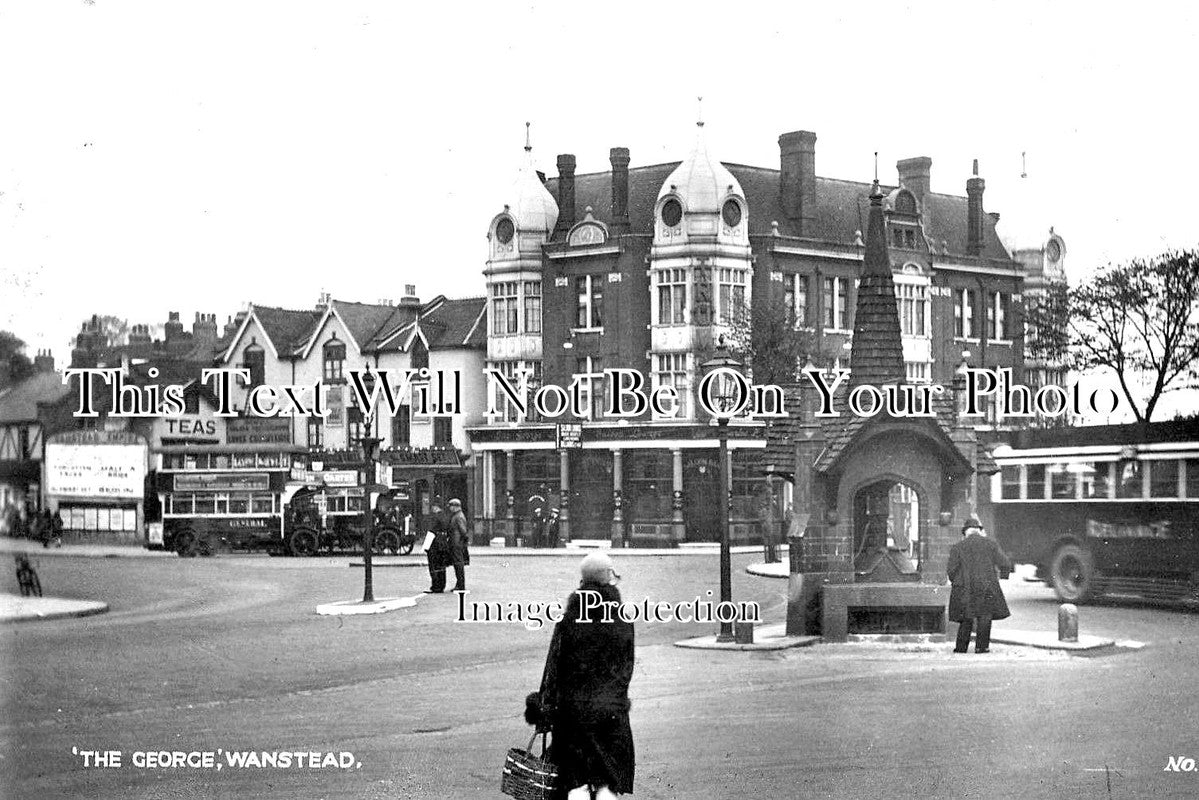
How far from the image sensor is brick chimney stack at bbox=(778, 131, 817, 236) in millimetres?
12422

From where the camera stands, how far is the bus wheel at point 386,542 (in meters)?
12.5

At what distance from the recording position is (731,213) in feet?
43.3

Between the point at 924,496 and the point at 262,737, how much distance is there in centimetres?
→ 766

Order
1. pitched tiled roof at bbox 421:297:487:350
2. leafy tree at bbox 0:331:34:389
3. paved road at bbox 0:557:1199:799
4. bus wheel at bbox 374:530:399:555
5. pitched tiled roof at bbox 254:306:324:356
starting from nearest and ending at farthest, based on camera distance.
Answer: paved road at bbox 0:557:1199:799
leafy tree at bbox 0:331:34:389
pitched tiled roof at bbox 254:306:324:356
pitched tiled roof at bbox 421:297:487:350
bus wheel at bbox 374:530:399:555

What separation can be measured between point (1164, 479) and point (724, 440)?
18.2ft

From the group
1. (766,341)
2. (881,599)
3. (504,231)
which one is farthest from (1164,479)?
(504,231)

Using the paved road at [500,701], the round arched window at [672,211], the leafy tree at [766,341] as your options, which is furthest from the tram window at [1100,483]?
the round arched window at [672,211]

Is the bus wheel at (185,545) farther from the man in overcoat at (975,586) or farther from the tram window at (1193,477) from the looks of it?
the tram window at (1193,477)

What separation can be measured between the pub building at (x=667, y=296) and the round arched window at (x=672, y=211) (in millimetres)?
20

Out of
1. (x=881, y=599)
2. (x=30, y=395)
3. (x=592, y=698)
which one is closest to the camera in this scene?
(x=592, y=698)

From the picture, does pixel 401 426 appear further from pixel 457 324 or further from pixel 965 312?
pixel 965 312

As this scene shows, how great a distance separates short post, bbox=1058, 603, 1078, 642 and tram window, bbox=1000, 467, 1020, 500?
2.18 m

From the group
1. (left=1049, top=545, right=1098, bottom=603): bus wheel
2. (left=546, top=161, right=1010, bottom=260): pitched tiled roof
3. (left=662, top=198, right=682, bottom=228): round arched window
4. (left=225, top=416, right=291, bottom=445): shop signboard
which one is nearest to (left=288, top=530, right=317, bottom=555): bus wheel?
(left=225, top=416, right=291, bottom=445): shop signboard

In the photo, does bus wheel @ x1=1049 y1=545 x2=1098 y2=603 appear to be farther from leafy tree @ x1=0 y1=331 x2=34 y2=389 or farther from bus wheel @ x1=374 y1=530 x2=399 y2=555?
leafy tree @ x1=0 y1=331 x2=34 y2=389
